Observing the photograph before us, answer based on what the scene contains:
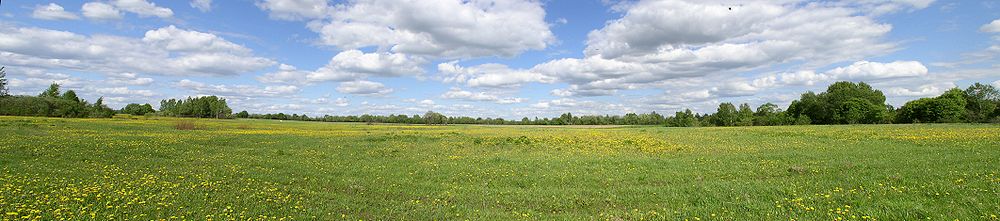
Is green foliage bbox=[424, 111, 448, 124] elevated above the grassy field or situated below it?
above

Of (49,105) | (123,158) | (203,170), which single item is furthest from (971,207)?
(49,105)

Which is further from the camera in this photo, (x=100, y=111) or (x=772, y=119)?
(x=772, y=119)

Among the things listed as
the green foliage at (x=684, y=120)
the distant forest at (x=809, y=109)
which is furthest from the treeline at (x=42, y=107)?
the green foliage at (x=684, y=120)

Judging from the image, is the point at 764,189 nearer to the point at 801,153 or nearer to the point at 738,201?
the point at 738,201

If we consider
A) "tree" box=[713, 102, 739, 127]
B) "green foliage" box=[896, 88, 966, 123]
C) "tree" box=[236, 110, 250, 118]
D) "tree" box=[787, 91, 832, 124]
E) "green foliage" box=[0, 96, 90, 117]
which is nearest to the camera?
"green foliage" box=[896, 88, 966, 123]

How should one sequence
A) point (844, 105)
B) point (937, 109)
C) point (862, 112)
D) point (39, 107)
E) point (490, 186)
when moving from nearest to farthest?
1. point (490, 186)
2. point (937, 109)
3. point (39, 107)
4. point (862, 112)
5. point (844, 105)

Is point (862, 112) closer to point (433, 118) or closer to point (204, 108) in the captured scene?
point (433, 118)

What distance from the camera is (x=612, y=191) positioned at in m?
13.5

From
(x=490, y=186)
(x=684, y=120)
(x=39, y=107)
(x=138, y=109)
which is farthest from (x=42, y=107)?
(x=684, y=120)

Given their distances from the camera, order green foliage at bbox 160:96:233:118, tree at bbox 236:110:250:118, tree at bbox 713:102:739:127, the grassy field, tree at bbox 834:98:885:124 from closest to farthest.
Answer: the grassy field
tree at bbox 834:98:885:124
tree at bbox 713:102:739:127
green foliage at bbox 160:96:233:118
tree at bbox 236:110:250:118

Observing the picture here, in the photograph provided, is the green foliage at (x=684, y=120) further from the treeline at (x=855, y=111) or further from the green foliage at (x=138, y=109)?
the green foliage at (x=138, y=109)

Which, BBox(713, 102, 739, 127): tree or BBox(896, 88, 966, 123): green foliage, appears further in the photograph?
BBox(713, 102, 739, 127): tree

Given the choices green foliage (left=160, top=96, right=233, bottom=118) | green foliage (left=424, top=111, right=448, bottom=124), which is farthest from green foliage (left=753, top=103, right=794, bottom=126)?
green foliage (left=160, top=96, right=233, bottom=118)

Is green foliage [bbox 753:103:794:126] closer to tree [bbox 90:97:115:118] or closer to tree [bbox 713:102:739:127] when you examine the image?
tree [bbox 713:102:739:127]
